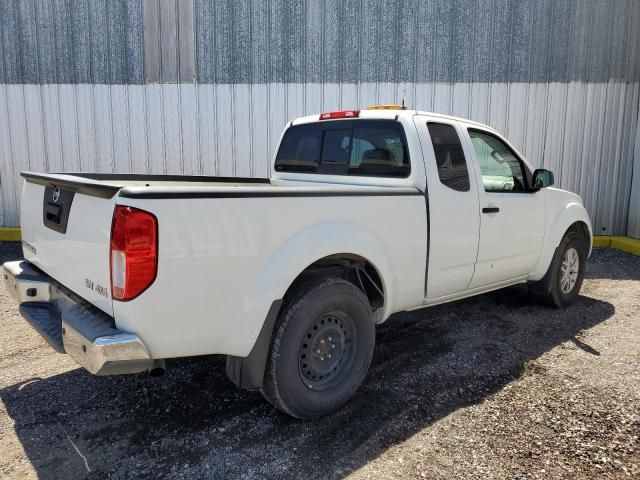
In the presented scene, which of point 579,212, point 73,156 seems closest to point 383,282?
point 579,212

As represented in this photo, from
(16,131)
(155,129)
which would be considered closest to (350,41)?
(155,129)

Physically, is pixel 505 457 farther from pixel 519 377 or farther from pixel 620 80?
pixel 620 80

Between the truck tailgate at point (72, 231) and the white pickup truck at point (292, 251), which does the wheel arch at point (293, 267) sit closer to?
the white pickup truck at point (292, 251)

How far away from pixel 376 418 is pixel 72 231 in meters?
2.12

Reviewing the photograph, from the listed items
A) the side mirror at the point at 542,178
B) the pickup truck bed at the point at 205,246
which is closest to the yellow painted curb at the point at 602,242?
the side mirror at the point at 542,178

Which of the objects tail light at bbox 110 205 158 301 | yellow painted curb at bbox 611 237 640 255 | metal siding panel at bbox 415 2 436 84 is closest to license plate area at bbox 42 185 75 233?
tail light at bbox 110 205 158 301

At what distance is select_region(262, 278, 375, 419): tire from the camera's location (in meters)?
2.93

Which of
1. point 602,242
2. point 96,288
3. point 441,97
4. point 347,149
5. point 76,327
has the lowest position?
point 602,242

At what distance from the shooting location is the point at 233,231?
2621 mm

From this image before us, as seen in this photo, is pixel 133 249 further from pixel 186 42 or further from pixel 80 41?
pixel 80 41

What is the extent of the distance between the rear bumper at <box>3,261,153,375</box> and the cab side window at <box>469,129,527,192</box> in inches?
122

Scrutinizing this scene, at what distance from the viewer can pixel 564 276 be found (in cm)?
551

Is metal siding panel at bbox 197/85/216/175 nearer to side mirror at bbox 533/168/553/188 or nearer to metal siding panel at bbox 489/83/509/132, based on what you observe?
metal siding panel at bbox 489/83/509/132

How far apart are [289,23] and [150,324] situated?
24.3 feet
